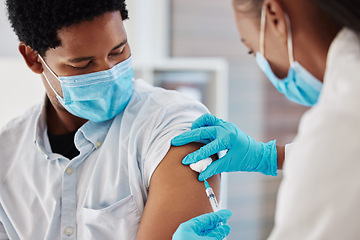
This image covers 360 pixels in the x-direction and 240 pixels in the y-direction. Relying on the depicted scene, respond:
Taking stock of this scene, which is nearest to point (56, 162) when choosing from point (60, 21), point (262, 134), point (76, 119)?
point (76, 119)

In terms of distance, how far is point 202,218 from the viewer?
4.18 feet

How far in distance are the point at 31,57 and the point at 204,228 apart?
36.7 inches

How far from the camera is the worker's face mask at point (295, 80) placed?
1.08 meters

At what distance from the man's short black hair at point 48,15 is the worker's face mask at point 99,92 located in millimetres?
118

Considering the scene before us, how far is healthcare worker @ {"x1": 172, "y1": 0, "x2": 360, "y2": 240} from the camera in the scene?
2.71 ft

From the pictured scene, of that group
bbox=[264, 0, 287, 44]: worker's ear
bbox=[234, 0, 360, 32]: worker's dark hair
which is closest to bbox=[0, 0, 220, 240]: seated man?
bbox=[264, 0, 287, 44]: worker's ear

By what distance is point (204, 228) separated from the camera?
50.4 inches

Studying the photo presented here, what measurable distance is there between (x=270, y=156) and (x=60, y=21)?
0.89 metres

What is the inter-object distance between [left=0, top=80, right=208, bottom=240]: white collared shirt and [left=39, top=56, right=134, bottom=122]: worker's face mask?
5 cm

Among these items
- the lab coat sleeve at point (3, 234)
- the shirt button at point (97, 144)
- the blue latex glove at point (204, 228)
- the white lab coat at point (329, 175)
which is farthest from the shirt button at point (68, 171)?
the white lab coat at point (329, 175)

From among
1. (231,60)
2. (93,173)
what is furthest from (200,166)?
(231,60)

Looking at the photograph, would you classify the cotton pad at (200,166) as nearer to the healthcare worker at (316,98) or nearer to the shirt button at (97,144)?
the healthcare worker at (316,98)

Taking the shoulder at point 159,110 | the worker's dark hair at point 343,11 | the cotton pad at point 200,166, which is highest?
the worker's dark hair at point 343,11

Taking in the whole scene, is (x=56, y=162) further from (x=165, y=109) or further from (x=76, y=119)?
(x=165, y=109)
